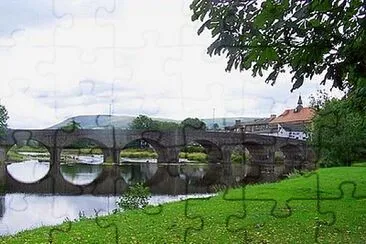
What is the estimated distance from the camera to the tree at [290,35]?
3.48 metres

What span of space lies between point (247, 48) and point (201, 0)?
1.50ft

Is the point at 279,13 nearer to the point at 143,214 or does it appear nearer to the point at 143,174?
the point at 143,214

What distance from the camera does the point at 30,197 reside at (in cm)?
1742

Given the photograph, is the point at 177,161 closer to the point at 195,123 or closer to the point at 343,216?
the point at 343,216

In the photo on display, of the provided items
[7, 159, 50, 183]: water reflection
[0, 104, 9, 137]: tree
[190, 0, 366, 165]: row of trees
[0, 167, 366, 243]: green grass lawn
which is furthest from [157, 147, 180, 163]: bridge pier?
[190, 0, 366, 165]: row of trees

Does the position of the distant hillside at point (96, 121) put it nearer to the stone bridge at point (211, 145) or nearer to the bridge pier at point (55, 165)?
the stone bridge at point (211, 145)

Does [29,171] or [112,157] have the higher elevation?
[112,157]

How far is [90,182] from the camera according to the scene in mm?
22141

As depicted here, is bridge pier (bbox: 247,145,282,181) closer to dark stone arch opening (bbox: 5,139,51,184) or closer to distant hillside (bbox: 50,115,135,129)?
dark stone arch opening (bbox: 5,139,51,184)

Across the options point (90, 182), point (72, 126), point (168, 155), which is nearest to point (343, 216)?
point (72, 126)

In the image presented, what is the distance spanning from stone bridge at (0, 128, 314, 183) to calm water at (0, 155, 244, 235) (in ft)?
2.17

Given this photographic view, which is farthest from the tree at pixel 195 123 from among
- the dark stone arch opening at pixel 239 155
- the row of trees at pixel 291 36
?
the dark stone arch opening at pixel 239 155

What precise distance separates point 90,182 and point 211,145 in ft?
20.8

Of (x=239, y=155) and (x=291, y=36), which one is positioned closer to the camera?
(x=291, y=36)
